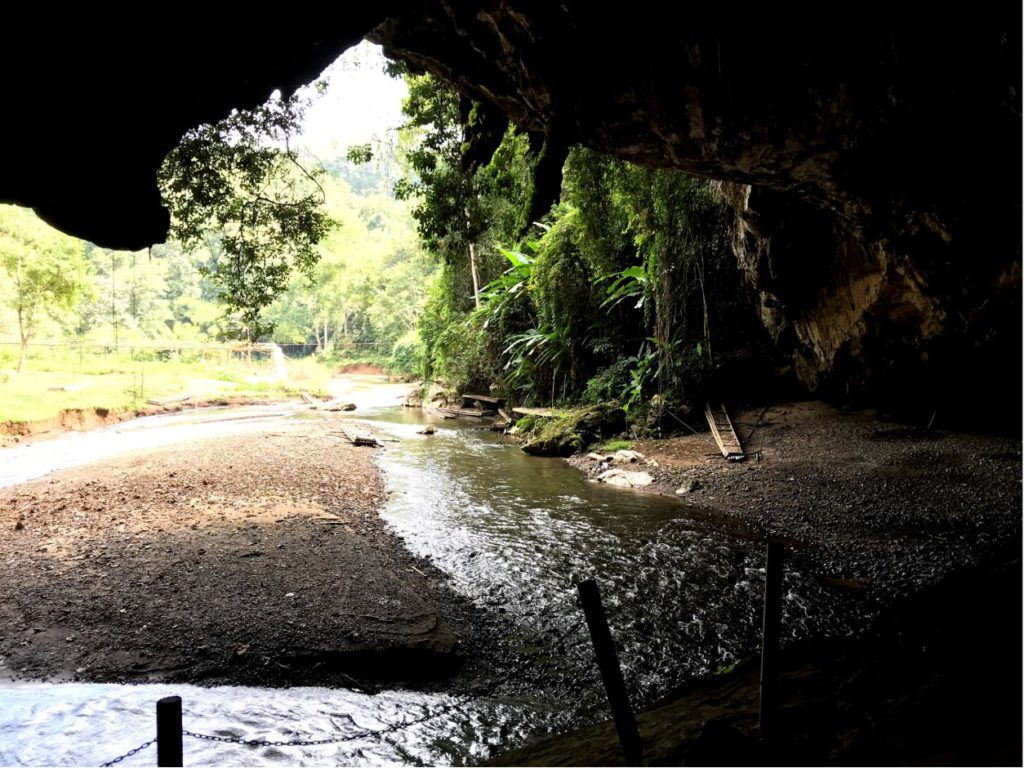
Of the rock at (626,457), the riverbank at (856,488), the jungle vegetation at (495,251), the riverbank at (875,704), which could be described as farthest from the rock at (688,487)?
the riverbank at (875,704)

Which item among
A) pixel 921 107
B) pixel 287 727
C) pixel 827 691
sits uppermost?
pixel 921 107

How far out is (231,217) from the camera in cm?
874

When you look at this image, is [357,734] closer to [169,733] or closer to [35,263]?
[169,733]

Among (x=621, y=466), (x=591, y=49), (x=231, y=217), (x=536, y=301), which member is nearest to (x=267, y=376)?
(x=536, y=301)

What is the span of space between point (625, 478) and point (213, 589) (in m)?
6.46

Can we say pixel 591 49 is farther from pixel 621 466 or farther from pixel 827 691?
pixel 621 466

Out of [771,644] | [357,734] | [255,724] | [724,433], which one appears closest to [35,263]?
[255,724]

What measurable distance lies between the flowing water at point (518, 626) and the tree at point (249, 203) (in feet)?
15.3

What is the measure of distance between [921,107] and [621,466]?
22.3 feet

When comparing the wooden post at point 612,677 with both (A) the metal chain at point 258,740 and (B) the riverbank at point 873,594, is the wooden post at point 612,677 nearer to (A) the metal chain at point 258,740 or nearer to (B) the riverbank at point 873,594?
(B) the riverbank at point 873,594

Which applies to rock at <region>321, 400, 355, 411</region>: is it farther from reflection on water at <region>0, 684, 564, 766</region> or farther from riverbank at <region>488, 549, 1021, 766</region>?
riverbank at <region>488, 549, 1021, 766</region>

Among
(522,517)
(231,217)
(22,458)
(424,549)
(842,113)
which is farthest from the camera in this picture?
(22,458)

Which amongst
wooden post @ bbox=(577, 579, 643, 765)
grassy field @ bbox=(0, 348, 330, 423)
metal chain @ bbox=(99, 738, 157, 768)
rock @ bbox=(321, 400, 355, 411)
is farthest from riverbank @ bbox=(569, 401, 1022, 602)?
grassy field @ bbox=(0, 348, 330, 423)

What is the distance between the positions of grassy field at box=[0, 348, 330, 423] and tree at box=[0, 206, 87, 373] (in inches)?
87.5
